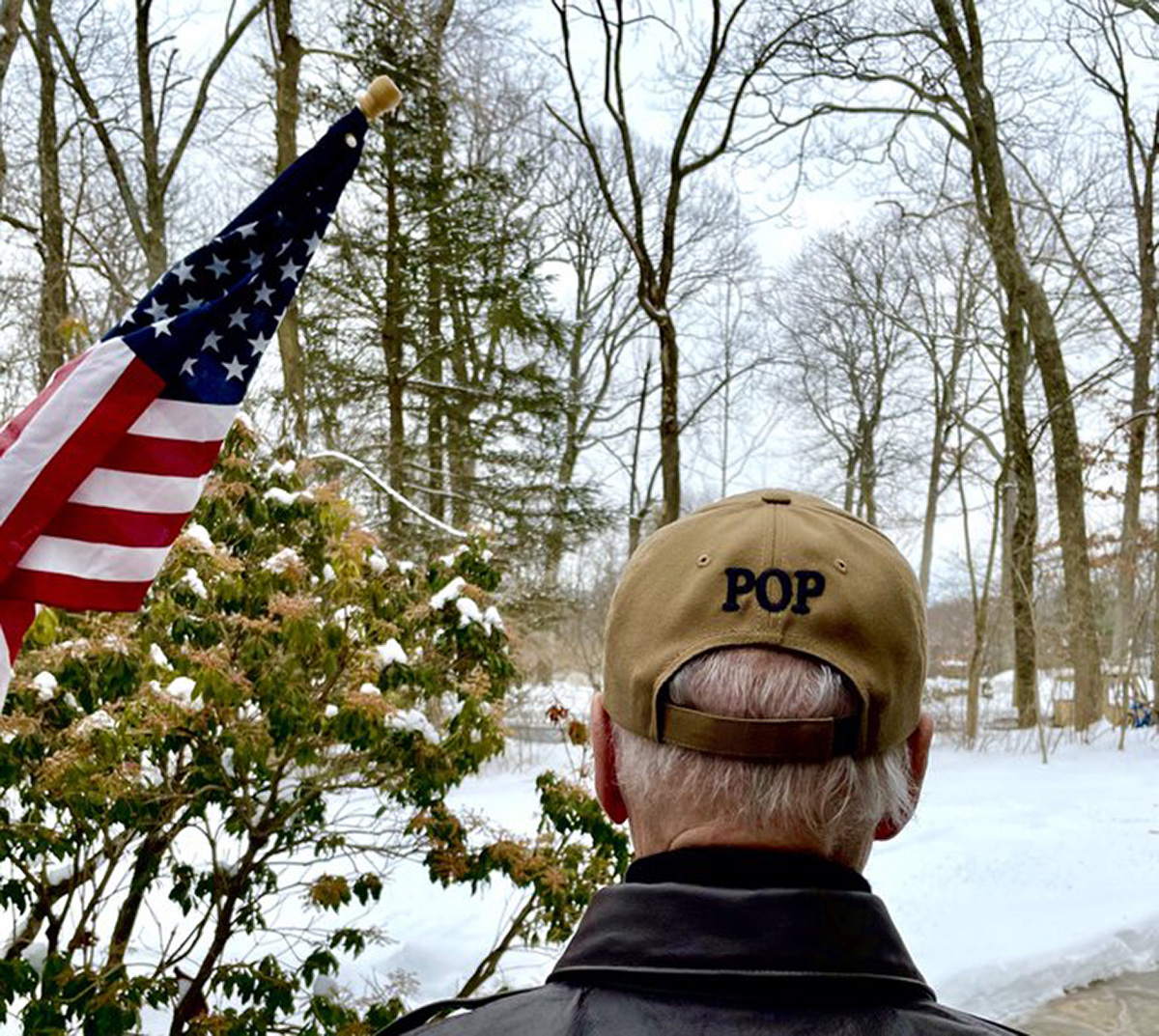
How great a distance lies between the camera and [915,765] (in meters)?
1.21

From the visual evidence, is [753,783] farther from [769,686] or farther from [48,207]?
[48,207]

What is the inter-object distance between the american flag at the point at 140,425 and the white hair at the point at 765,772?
65.9 inches

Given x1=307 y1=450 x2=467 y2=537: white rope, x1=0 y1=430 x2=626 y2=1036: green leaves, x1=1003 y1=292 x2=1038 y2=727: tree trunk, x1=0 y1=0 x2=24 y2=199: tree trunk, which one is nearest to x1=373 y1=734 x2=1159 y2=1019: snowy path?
x1=0 y1=430 x2=626 y2=1036: green leaves

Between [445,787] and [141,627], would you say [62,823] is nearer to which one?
[141,627]

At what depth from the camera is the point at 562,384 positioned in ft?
55.2

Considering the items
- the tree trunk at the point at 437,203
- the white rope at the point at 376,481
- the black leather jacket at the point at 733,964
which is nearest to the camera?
the black leather jacket at the point at 733,964

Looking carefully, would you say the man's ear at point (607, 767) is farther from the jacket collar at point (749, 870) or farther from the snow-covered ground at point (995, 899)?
the snow-covered ground at point (995, 899)

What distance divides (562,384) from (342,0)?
623 cm

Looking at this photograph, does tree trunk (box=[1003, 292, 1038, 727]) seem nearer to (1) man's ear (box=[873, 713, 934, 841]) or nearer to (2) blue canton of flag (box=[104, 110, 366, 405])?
(2) blue canton of flag (box=[104, 110, 366, 405])

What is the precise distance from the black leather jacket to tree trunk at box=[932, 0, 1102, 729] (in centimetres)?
1572

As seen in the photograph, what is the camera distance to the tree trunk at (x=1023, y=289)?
15.8 meters

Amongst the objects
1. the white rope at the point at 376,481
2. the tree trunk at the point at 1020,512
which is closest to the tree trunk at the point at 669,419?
the tree trunk at the point at 1020,512

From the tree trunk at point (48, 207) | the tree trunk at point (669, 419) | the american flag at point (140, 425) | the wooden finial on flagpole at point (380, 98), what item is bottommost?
Answer: the american flag at point (140, 425)

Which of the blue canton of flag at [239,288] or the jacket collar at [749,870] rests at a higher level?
the blue canton of flag at [239,288]
